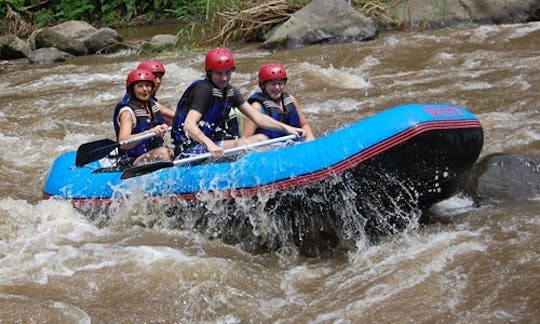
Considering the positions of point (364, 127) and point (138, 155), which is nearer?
point (364, 127)

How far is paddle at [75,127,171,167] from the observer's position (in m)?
5.22

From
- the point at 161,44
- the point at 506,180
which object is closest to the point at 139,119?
the point at 506,180

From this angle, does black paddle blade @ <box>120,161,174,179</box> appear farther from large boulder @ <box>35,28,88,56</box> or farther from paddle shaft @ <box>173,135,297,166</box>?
large boulder @ <box>35,28,88,56</box>

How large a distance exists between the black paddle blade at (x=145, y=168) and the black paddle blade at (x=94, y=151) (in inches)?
16.0

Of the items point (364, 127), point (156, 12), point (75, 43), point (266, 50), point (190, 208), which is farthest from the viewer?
point (156, 12)

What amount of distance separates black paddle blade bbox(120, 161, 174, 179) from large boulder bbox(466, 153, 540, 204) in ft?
6.80

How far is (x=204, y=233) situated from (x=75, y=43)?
424 inches

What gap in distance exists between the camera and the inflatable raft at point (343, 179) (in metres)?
4.09

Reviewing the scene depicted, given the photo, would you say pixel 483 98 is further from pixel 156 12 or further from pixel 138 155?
pixel 156 12

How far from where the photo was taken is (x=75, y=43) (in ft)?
47.7

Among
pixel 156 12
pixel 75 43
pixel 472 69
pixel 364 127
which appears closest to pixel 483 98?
pixel 472 69

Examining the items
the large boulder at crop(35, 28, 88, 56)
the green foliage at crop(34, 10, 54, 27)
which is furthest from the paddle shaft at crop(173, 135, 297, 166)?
the green foliage at crop(34, 10, 54, 27)

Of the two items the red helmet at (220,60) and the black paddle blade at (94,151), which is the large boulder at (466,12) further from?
the black paddle blade at (94,151)

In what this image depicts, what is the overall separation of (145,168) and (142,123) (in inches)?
23.7
